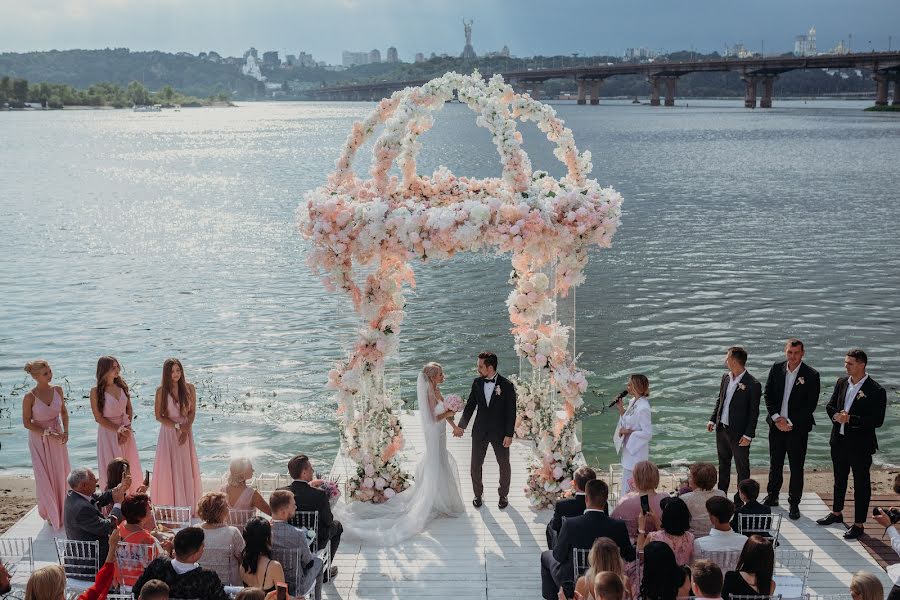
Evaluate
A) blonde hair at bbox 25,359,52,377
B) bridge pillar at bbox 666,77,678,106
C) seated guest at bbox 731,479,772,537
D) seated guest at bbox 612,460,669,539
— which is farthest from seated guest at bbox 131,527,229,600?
bridge pillar at bbox 666,77,678,106

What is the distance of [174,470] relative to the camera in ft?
31.7

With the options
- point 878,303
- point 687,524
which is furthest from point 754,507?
point 878,303

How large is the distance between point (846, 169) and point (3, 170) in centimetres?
6111

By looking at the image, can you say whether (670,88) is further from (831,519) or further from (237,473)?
(237,473)

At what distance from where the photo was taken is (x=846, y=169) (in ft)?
205

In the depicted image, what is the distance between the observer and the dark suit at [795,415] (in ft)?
31.6

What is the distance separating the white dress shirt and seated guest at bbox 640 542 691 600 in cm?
393

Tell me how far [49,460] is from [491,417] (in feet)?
15.7

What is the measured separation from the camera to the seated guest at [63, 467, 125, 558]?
24.9 ft

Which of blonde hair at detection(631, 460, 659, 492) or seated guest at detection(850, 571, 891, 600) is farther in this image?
blonde hair at detection(631, 460, 659, 492)

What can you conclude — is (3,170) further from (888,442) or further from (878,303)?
(888,442)

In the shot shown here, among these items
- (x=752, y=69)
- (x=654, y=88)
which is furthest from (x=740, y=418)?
(x=654, y=88)

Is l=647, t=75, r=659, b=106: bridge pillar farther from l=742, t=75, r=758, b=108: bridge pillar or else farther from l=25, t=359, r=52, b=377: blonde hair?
l=25, t=359, r=52, b=377: blonde hair

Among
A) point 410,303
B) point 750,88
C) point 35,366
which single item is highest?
point 750,88
